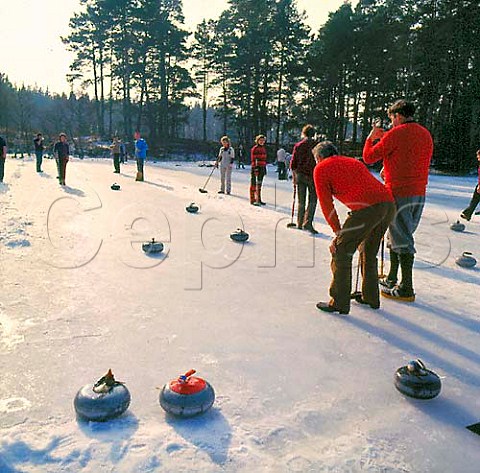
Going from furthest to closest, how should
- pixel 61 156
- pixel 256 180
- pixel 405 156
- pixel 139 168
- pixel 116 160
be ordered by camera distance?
pixel 116 160
pixel 139 168
pixel 61 156
pixel 256 180
pixel 405 156

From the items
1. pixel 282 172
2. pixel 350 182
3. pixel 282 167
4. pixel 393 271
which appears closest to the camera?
pixel 350 182

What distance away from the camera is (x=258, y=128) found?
46.7 metres

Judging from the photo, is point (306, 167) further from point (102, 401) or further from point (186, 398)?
point (102, 401)

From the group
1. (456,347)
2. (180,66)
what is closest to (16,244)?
(456,347)

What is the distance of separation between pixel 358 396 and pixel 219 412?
0.98m

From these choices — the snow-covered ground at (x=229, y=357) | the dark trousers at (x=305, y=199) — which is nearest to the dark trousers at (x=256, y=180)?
the dark trousers at (x=305, y=199)

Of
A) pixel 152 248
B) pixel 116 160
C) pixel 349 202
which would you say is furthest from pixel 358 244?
pixel 116 160

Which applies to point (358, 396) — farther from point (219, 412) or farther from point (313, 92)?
point (313, 92)

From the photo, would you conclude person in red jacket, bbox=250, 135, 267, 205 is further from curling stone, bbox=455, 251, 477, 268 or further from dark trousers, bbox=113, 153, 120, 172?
dark trousers, bbox=113, 153, 120, 172

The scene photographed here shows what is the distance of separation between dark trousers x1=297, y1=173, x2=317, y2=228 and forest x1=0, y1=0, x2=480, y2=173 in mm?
24462

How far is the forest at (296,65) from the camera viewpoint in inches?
1235

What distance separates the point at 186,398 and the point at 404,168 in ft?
11.1

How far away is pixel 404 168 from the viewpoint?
4652mm

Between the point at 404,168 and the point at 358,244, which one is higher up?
the point at 404,168
